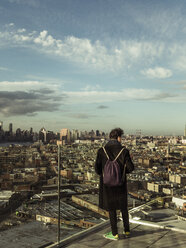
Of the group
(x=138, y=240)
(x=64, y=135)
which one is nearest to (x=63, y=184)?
(x=64, y=135)

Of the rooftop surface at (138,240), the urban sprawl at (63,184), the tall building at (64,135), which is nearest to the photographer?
the rooftop surface at (138,240)

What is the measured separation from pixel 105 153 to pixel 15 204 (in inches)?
→ 295

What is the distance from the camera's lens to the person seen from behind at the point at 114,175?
1021 millimetres

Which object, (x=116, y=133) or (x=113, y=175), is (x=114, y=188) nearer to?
(x=113, y=175)

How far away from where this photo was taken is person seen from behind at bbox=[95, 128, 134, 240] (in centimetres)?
102

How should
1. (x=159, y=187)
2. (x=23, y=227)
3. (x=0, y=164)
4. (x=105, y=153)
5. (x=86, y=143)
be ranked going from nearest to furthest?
1. (x=105, y=153)
2. (x=23, y=227)
3. (x=159, y=187)
4. (x=0, y=164)
5. (x=86, y=143)

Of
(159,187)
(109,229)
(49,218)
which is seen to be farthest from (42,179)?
(109,229)

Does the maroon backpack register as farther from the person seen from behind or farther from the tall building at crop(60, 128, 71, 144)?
the tall building at crop(60, 128, 71, 144)

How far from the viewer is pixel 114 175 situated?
40.1 inches

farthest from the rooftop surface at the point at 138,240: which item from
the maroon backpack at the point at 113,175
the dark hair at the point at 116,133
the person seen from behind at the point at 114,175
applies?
the dark hair at the point at 116,133

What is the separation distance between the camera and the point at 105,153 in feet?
3.47

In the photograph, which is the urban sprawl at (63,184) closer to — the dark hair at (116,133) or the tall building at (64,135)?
the tall building at (64,135)

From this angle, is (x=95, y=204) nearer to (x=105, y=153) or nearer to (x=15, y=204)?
(x=15, y=204)

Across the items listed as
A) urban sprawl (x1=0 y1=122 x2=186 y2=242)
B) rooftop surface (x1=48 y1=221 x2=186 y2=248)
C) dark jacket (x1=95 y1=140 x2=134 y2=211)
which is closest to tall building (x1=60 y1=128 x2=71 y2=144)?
urban sprawl (x1=0 y1=122 x2=186 y2=242)
